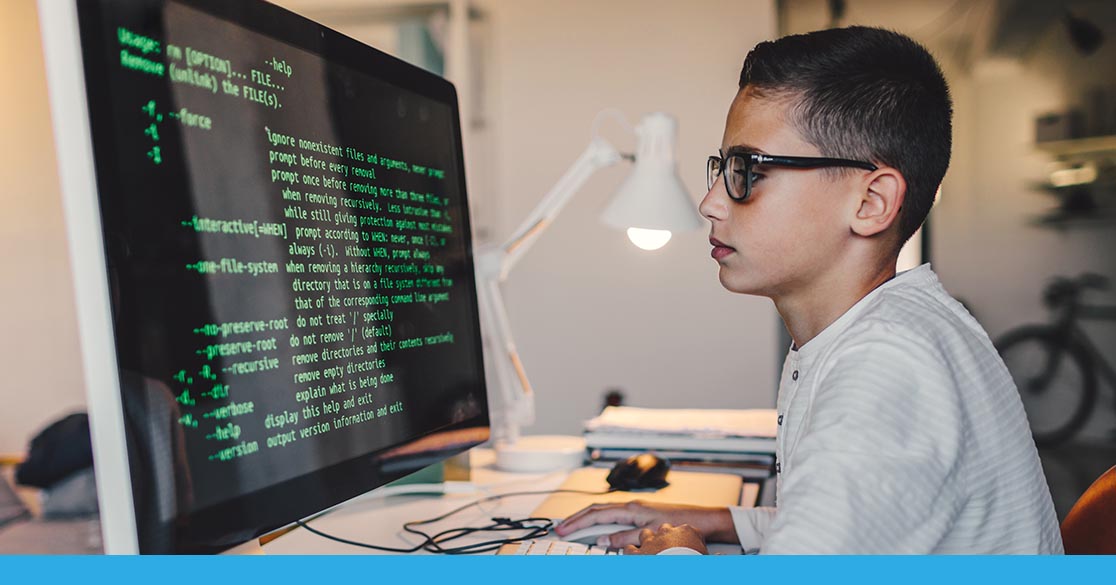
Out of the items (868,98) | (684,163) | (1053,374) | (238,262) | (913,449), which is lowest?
(1053,374)

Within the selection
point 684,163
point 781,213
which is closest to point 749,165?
point 781,213

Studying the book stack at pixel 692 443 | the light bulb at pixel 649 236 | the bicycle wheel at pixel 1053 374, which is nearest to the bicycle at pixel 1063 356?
the bicycle wheel at pixel 1053 374

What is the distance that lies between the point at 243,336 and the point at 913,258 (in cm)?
264

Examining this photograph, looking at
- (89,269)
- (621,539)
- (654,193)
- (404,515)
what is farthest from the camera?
(654,193)

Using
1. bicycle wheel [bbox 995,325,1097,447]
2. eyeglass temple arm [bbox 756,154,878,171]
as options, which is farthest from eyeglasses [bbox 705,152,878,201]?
bicycle wheel [bbox 995,325,1097,447]

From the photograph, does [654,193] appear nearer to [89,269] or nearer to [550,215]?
[550,215]

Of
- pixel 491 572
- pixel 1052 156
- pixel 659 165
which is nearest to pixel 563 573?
pixel 491 572

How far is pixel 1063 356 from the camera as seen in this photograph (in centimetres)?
283

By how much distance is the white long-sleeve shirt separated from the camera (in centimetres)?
59

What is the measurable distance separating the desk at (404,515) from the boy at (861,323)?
0.17 m

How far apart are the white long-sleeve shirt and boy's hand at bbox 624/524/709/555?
0.19 metres

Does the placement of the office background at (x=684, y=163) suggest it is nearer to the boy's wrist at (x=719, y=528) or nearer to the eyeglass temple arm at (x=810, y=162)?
the boy's wrist at (x=719, y=528)

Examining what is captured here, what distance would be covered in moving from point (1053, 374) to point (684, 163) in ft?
4.61

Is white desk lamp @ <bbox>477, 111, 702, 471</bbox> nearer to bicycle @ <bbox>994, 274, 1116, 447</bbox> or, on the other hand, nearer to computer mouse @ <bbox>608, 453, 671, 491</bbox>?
computer mouse @ <bbox>608, 453, 671, 491</bbox>
